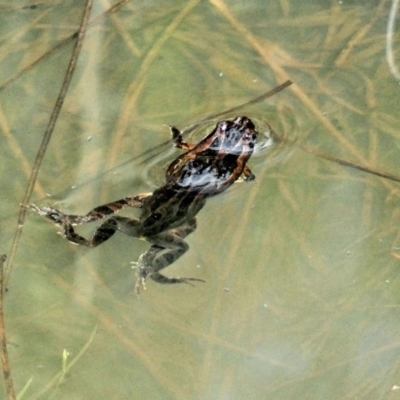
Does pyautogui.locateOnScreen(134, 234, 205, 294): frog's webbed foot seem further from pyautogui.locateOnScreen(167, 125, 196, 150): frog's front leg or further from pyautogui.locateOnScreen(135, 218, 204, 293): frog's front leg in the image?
pyautogui.locateOnScreen(167, 125, 196, 150): frog's front leg

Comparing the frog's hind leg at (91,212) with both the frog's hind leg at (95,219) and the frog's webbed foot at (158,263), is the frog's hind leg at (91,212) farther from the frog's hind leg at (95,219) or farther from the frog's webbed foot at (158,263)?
the frog's webbed foot at (158,263)

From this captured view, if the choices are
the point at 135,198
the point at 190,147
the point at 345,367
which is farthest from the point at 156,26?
the point at 345,367

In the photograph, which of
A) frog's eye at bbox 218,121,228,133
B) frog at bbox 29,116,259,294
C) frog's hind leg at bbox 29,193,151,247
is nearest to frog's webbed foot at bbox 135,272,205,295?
frog at bbox 29,116,259,294

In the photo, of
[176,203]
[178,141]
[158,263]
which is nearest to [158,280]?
[158,263]

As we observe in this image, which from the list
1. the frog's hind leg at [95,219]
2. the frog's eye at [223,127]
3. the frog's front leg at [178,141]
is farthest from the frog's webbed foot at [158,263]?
the frog's eye at [223,127]

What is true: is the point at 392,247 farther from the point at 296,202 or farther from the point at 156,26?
the point at 156,26

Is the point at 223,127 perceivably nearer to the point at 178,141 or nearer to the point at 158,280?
the point at 178,141

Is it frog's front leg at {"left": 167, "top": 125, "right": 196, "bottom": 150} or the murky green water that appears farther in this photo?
frog's front leg at {"left": 167, "top": 125, "right": 196, "bottom": 150}
